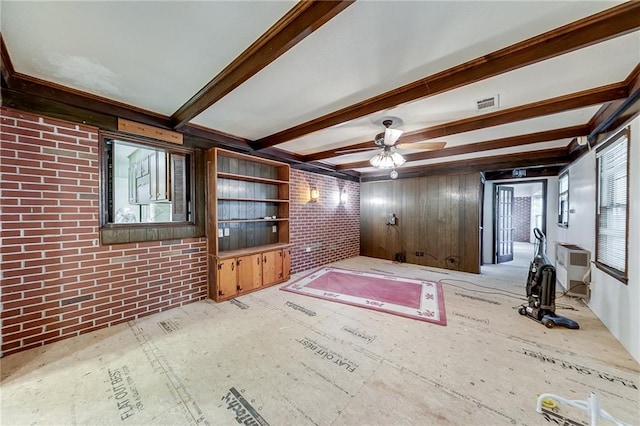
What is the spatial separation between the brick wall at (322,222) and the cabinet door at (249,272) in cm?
111

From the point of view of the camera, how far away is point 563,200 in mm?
4719

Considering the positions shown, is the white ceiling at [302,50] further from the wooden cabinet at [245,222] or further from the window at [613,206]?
the wooden cabinet at [245,222]

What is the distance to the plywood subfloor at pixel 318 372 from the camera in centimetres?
159

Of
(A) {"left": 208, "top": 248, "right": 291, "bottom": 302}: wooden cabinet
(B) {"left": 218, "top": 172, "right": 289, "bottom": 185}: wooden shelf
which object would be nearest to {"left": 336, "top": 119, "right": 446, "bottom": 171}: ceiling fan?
(B) {"left": 218, "top": 172, "right": 289, "bottom": 185}: wooden shelf

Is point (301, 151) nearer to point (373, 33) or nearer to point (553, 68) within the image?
point (373, 33)

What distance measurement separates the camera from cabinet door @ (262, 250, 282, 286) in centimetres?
405

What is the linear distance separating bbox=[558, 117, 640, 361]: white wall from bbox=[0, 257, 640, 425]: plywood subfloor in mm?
191

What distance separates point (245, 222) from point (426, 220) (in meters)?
4.30

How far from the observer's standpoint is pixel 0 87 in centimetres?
204

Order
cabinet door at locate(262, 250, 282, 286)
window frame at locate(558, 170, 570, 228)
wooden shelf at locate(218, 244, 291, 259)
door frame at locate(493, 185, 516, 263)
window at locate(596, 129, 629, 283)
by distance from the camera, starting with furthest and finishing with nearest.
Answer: door frame at locate(493, 185, 516, 263) → window frame at locate(558, 170, 570, 228) → cabinet door at locate(262, 250, 282, 286) → wooden shelf at locate(218, 244, 291, 259) → window at locate(596, 129, 629, 283)

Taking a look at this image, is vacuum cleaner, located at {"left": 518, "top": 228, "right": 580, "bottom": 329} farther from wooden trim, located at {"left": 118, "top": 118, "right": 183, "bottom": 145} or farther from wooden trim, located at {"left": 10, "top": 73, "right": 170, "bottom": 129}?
wooden trim, located at {"left": 10, "top": 73, "right": 170, "bottom": 129}

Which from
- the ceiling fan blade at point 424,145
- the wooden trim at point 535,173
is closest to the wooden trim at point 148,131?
the ceiling fan blade at point 424,145

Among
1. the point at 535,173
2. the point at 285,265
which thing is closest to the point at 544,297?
the point at 285,265

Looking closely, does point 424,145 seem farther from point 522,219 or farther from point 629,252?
point 522,219
